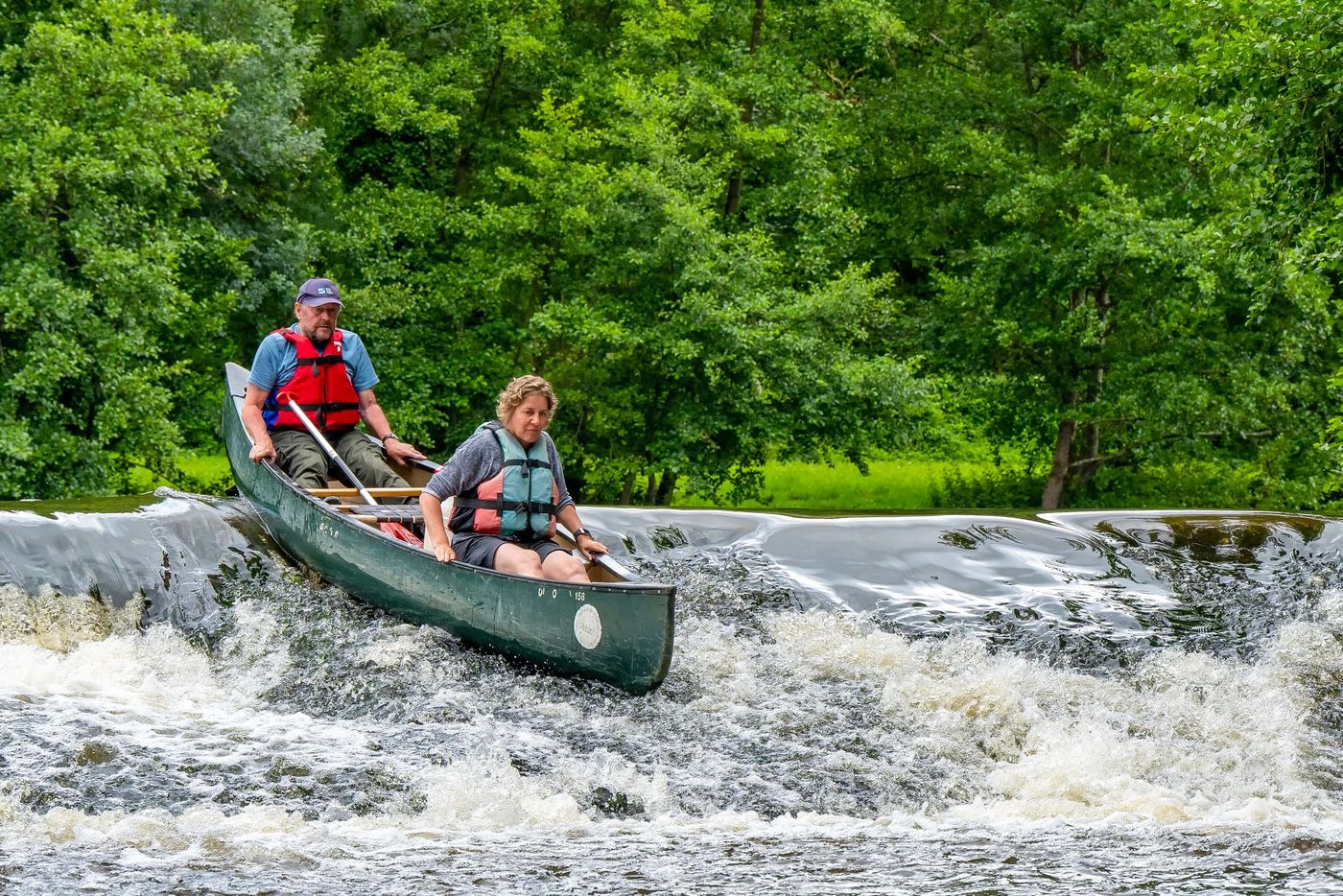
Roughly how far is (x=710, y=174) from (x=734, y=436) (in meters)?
3.04

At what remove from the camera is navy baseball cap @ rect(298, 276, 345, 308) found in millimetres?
9070

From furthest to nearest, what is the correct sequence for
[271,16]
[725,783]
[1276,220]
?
[271,16]
[1276,220]
[725,783]

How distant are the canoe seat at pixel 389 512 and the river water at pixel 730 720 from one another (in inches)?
19.9

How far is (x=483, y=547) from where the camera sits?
24.4 ft

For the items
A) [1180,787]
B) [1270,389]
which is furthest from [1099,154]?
[1180,787]

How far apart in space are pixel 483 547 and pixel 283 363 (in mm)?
2616

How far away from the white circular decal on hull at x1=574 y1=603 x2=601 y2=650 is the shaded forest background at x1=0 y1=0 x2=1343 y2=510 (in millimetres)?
7687

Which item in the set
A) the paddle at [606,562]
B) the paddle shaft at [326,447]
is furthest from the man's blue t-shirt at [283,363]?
the paddle at [606,562]

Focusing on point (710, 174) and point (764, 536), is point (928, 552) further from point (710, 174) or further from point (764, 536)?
point (710, 174)

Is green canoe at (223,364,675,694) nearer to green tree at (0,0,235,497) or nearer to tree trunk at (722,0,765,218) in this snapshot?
green tree at (0,0,235,497)

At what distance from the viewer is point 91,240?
45.4 ft

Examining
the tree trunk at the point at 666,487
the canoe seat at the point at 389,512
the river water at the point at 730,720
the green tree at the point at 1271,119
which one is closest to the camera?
the river water at the point at 730,720

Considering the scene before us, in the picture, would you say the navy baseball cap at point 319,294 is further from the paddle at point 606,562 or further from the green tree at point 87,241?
the green tree at point 87,241

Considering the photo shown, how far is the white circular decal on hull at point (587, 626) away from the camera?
273 inches
